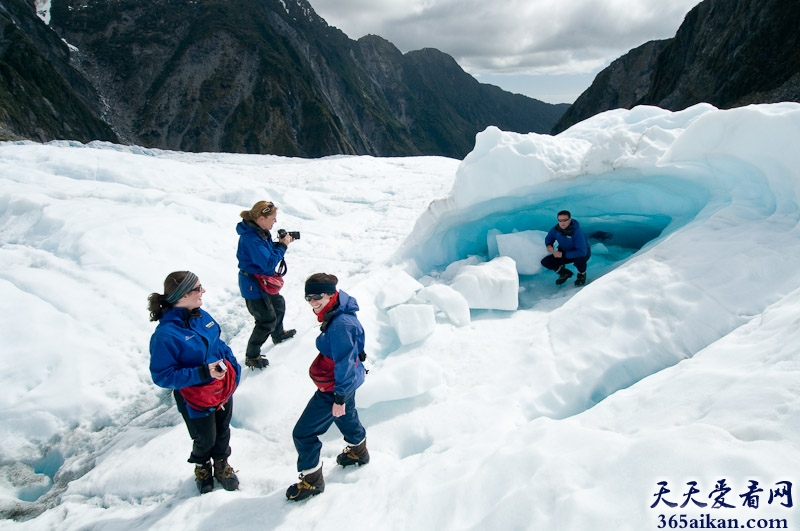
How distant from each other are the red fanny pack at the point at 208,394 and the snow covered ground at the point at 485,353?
61 centimetres

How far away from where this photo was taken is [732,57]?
125 feet

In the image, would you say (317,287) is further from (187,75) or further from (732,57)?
(187,75)

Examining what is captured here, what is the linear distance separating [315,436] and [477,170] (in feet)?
14.4

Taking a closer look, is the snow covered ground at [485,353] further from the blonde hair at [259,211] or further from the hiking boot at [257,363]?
the blonde hair at [259,211]

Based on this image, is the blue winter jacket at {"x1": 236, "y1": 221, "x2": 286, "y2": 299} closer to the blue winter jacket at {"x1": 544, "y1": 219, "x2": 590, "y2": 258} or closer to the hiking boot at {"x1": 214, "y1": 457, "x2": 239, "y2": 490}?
the hiking boot at {"x1": 214, "y1": 457, "x2": 239, "y2": 490}

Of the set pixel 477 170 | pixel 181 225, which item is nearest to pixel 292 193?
pixel 181 225

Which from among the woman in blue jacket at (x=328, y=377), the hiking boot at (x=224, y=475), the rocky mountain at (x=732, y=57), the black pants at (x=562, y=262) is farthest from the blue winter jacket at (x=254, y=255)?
the rocky mountain at (x=732, y=57)

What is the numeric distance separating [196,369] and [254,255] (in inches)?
56.9

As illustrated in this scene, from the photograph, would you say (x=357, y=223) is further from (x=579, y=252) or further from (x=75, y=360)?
(x=75, y=360)

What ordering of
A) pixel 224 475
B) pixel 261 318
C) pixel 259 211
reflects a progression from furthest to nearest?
pixel 261 318
pixel 259 211
pixel 224 475

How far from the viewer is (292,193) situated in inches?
375

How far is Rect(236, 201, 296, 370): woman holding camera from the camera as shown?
3641 millimetres

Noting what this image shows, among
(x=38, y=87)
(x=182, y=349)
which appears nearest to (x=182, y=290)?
(x=182, y=349)

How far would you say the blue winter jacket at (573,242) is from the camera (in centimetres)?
555
